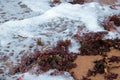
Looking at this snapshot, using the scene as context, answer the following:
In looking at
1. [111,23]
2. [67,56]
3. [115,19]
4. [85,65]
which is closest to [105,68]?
[85,65]

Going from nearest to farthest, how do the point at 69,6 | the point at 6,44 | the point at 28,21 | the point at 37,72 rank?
the point at 37,72
the point at 6,44
the point at 28,21
the point at 69,6

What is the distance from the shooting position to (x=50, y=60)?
7609 mm

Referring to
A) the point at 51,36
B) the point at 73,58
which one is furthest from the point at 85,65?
the point at 51,36

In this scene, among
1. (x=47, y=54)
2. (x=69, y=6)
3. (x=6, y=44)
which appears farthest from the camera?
(x=69, y=6)

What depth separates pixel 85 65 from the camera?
24.8ft

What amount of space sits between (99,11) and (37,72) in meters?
4.03

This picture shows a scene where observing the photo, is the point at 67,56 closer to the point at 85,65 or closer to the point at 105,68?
the point at 85,65

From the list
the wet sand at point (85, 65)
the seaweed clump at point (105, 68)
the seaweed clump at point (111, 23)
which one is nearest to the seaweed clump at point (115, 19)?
the seaweed clump at point (111, 23)

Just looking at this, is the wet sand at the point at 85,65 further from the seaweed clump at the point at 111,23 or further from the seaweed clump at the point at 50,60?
the seaweed clump at the point at 111,23

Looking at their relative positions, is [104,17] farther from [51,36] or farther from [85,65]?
[85,65]

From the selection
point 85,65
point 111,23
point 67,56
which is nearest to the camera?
point 85,65

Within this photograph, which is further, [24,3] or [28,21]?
[24,3]

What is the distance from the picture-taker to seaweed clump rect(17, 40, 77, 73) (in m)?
7.43

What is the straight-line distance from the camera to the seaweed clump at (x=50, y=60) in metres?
7.43
